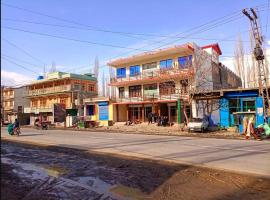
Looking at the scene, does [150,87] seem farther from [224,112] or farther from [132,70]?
A: [224,112]

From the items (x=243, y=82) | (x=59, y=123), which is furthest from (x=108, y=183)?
(x=243, y=82)

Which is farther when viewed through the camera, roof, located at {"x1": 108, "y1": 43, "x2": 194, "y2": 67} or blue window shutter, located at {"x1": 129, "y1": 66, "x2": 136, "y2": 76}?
blue window shutter, located at {"x1": 129, "y1": 66, "x2": 136, "y2": 76}

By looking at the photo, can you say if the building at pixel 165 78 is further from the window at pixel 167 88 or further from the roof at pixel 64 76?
the roof at pixel 64 76

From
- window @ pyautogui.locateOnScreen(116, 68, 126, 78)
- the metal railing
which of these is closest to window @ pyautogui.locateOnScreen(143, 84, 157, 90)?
the metal railing

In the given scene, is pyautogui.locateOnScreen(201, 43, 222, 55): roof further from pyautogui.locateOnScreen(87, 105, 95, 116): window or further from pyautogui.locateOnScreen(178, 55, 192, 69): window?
pyautogui.locateOnScreen(87, 105, 95, 116): window

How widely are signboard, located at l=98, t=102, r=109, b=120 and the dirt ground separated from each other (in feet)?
112

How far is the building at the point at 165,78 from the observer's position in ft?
122

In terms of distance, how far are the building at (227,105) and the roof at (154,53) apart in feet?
25.8

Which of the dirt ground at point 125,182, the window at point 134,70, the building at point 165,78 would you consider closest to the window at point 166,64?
the building at point 165,78

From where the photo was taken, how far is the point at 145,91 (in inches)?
1677

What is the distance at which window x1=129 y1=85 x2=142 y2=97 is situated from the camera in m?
43.2

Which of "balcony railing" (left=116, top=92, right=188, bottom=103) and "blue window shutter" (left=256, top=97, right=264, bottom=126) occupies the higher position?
"balcony railing" (left=116, top=92, right=188, bottom=103)

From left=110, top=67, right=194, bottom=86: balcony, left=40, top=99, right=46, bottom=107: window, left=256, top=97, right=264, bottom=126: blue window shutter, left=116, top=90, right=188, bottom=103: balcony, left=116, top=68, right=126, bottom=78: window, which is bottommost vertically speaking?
left=256, top=97, right=264, bottom=126: blue window shutter

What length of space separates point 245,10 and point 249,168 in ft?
67.0
